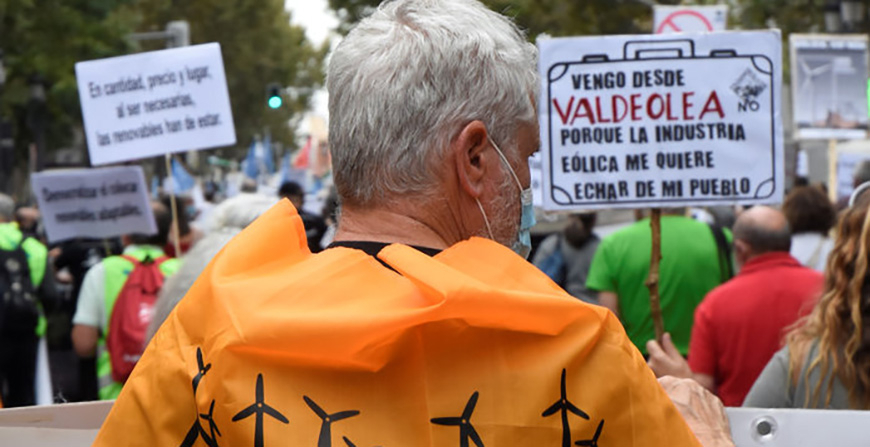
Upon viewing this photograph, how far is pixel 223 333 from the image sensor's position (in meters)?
1.76

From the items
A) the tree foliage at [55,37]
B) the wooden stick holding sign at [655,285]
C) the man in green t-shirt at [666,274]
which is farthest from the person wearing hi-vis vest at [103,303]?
the tree foliage at [55,37]

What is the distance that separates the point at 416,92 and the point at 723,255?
188 inches

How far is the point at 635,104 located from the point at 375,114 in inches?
108

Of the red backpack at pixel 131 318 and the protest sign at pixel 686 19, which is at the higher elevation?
the protest sign at pixel 686 19

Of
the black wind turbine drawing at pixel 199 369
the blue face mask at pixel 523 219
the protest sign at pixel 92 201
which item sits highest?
the blue face mask at pixel 523 219

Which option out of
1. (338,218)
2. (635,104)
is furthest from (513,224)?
(635,104)

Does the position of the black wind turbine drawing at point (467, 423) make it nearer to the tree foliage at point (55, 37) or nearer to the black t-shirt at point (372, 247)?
the black t-shirt at point (372, 247)

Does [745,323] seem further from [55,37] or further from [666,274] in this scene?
[55,37]

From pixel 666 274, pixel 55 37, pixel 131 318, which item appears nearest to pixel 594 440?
pixel 131 318

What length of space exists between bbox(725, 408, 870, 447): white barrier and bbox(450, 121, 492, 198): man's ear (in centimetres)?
65

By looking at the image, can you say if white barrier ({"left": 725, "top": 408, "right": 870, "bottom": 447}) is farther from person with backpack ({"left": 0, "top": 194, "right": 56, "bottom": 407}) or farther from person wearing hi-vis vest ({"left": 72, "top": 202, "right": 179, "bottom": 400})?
person with backpack ({"left": 0, "top": 194, "right": 56, "bottom": 407})

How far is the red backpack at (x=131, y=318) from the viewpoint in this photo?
555cm

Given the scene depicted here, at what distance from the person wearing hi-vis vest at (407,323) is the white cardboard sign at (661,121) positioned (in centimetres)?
247

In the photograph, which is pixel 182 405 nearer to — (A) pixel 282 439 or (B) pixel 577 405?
(A) pixel 282 439
